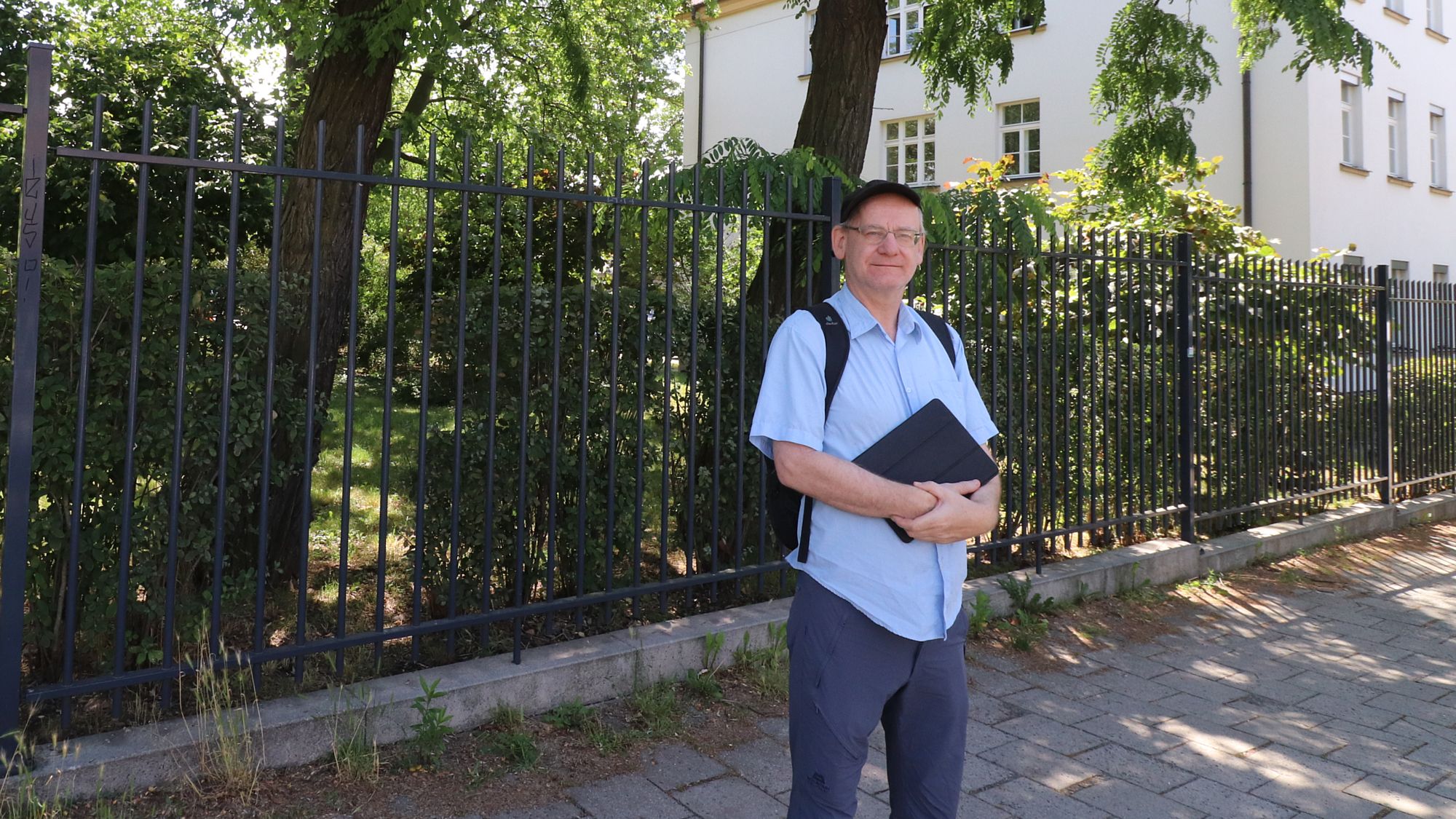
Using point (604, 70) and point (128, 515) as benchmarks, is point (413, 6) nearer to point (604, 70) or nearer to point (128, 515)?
point (128, 515)

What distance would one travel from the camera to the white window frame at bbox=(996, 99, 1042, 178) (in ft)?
67.0

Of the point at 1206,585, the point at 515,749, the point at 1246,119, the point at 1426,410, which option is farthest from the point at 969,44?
the point at 1246,119

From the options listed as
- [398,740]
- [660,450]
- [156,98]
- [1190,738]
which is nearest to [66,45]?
[156,98]

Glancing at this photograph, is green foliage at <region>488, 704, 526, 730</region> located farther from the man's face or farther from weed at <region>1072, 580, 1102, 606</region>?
weed at <region>1072, 580, 1102, 606</region>

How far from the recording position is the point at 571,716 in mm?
3971

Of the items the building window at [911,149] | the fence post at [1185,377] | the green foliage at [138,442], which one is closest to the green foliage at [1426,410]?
the fence post at [1185,377]

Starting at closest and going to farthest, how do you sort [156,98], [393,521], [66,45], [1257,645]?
[1257,645] → [393,521] → [156,98] → [66,45]

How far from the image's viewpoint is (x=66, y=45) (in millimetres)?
10055

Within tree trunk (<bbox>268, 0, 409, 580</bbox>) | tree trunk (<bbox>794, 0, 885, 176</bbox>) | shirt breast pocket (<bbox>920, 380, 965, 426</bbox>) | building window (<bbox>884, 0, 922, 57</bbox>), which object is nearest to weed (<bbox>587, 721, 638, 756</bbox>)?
tree trunk (<bbox>268, 0, 409, 580</bbox>)

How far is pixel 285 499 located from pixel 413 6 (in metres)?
2.67

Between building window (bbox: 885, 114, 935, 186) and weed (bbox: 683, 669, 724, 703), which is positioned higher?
building window (bbox: 885, 114, 935, 186)

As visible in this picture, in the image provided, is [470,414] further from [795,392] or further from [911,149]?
[911,149]

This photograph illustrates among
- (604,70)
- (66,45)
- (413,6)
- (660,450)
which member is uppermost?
(604,70)

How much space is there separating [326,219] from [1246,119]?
16505mm
